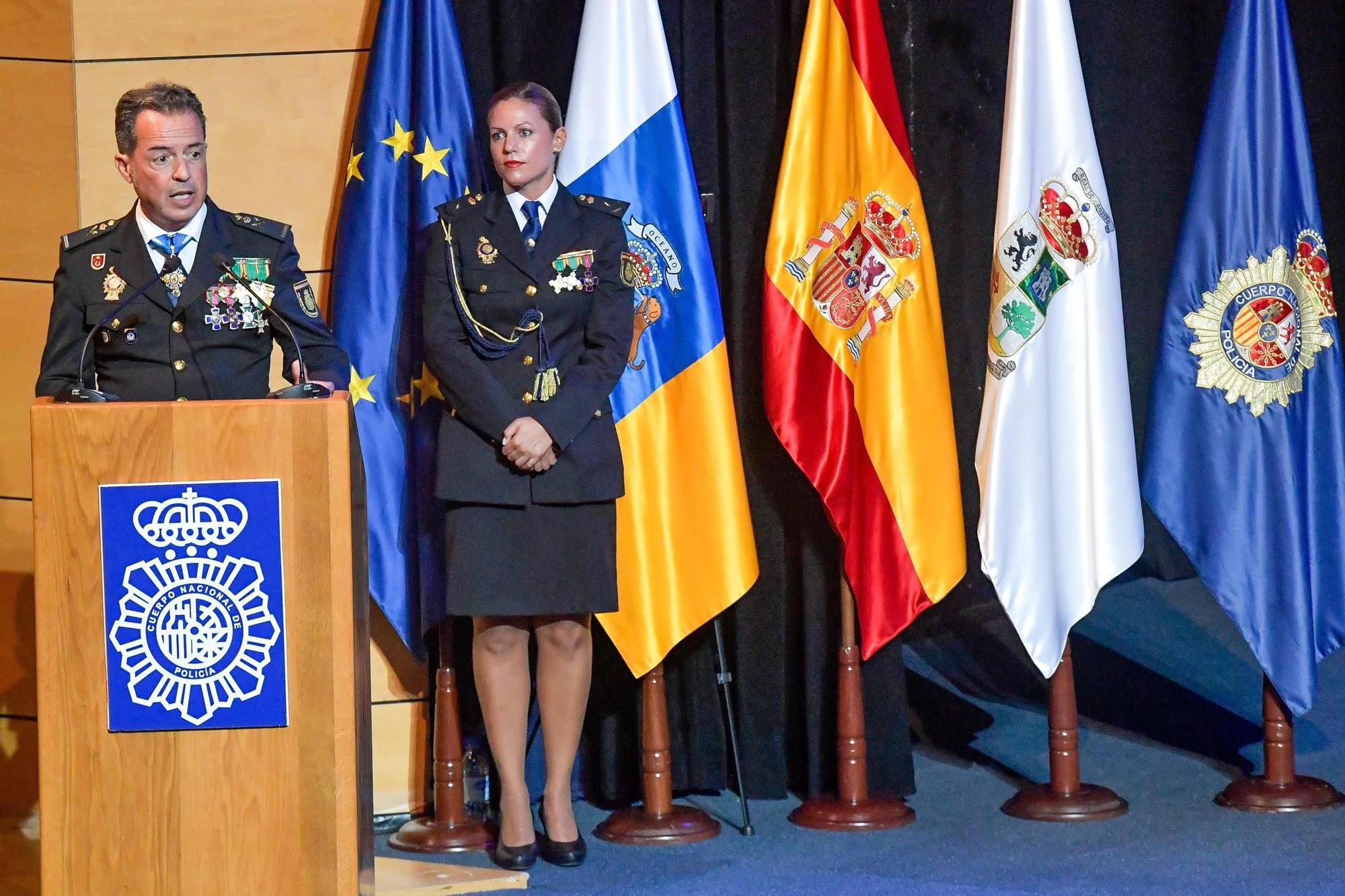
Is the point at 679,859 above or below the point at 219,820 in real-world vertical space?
below

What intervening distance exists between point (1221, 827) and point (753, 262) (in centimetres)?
160

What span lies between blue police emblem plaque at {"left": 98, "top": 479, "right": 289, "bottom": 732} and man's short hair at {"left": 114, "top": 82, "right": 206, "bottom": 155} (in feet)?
2.69

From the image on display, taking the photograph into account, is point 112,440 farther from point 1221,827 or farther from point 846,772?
point 1221,827

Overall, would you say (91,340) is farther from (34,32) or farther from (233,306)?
(34,32)

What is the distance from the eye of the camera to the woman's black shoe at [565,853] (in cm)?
309

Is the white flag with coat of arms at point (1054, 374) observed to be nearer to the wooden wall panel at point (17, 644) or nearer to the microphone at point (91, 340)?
the microphone at point (91, 340)

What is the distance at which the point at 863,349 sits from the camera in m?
3.32

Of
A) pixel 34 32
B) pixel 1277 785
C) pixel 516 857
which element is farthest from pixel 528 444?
pixel 1277 785

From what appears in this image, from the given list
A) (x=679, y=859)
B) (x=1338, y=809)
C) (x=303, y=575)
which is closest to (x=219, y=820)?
(x=303, y=575)

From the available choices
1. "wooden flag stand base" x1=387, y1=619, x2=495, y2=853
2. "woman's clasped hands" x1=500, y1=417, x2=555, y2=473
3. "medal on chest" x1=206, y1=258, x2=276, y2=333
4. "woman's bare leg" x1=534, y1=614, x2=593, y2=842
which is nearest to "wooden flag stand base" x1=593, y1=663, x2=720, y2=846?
"woman's bare leg" x1=534, y1=614, x2=593, y2=842

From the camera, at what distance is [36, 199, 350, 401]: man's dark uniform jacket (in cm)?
254

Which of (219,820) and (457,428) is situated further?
(457,428)

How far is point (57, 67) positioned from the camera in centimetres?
338

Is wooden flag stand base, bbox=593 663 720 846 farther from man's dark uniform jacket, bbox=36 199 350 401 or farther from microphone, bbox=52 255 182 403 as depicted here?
microphone, bbox=52 255 182 403
